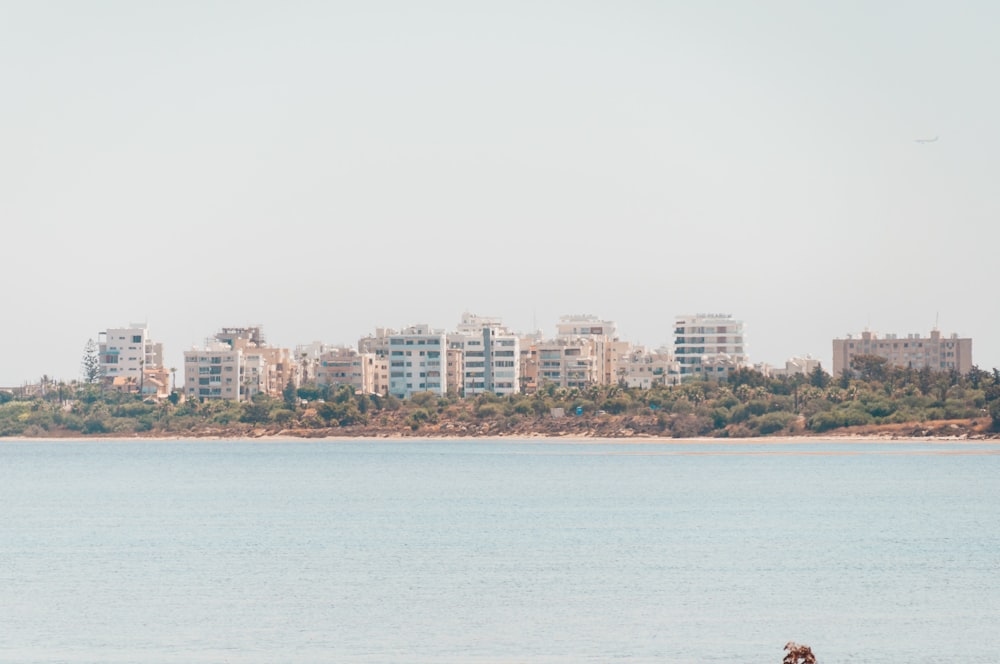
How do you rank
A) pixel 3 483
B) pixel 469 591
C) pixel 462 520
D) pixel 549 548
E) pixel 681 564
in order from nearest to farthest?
pixel 469 591, pixel 681 564, pixel 549 548, pixel 462 520, pixel 3 483

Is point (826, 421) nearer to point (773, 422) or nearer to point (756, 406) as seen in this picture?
point (773, 422)

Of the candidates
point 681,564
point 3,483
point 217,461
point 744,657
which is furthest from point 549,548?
point 217,461

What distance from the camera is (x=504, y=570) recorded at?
184 ft

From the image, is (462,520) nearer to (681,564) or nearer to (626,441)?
(681,564)

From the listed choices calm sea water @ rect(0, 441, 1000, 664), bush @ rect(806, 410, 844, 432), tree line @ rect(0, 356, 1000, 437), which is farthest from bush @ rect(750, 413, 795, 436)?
calm sea water @ rect(0, 441, 1000, 664)

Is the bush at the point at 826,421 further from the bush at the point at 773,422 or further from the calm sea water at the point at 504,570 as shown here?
the calm sea water at the point at 504,570

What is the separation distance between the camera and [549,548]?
209ft

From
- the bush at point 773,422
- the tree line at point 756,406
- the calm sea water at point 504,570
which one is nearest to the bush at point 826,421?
the tree line at point 756,406

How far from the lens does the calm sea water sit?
134 ft

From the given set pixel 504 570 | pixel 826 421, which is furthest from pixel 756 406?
pixel 504 570

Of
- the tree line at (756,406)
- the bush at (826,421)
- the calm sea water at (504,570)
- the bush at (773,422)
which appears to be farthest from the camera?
the bush at (773,422)

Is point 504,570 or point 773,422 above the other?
point 773,422

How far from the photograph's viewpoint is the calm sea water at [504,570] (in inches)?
1609

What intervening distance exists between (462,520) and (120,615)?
34289 mm
